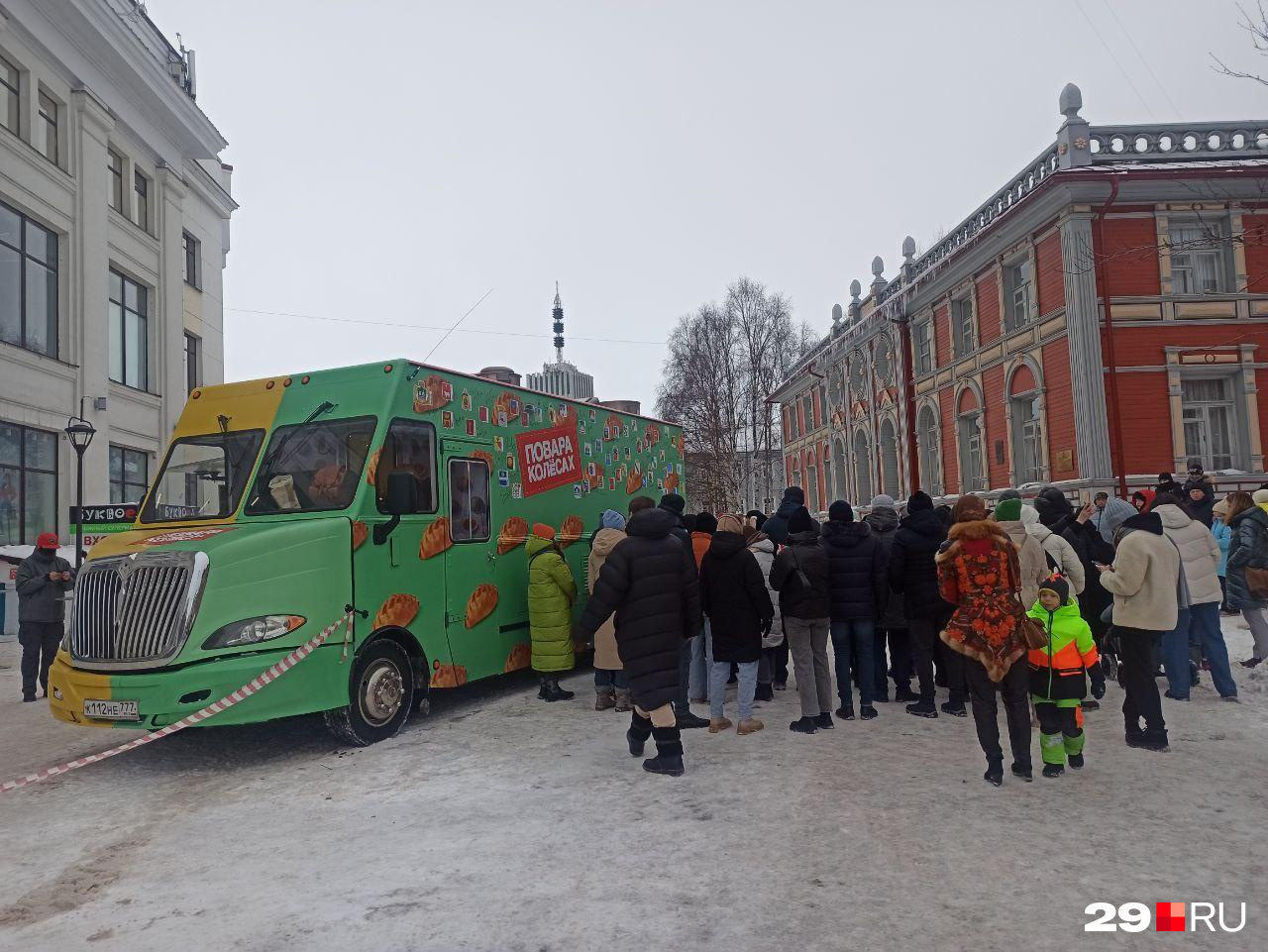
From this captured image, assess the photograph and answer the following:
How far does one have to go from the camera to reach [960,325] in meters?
26.7

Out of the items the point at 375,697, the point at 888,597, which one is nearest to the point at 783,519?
the point at 888,597

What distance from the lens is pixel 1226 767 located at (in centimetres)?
604

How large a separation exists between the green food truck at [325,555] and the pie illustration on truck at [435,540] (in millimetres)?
18

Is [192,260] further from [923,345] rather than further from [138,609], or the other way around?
[138,609]

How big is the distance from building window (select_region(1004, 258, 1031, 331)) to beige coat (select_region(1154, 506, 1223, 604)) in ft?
52.6

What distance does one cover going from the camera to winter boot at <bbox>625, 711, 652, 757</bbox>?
A: 22.1 ft

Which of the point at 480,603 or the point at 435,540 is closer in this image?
the point at 435,540

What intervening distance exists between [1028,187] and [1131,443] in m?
6.67

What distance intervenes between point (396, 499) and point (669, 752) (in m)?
3.05

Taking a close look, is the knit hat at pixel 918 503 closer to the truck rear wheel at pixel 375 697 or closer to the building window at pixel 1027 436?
the truck rear wheel at pixel 375 697

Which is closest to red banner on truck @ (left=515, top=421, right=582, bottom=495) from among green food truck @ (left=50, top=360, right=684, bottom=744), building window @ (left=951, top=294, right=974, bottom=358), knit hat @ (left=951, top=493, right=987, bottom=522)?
green food truck @ (left=50, top=360, right=684, bottom=744)

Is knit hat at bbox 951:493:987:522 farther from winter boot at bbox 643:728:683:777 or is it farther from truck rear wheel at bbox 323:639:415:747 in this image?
truck rear wheel at bbox 323:639:415:747

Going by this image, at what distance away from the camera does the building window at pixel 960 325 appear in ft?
86.6

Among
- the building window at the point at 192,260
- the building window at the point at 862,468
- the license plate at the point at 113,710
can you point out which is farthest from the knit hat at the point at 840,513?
the building window at the point at 862,468
